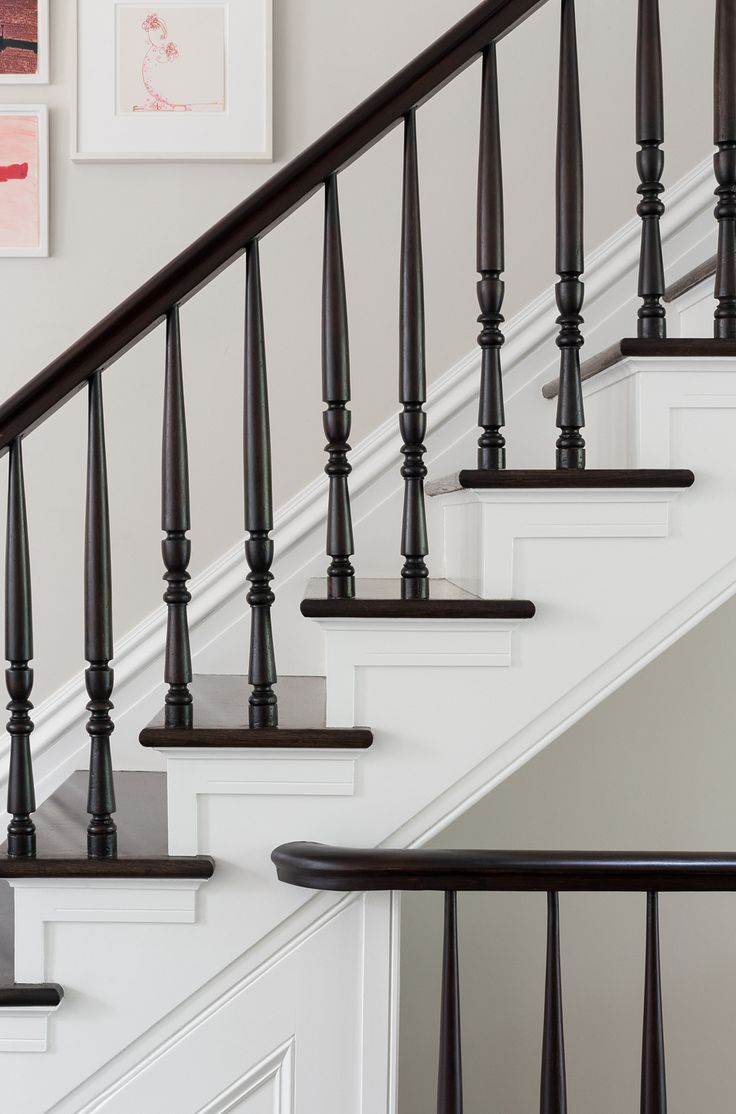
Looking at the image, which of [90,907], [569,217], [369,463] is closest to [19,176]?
[369,463]

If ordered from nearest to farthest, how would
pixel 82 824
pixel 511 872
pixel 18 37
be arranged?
pixel 511 872, pixel 82 824, pixel 18 37

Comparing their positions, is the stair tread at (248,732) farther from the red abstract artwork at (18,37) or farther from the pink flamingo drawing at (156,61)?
the red abstract artwork at (18,37)

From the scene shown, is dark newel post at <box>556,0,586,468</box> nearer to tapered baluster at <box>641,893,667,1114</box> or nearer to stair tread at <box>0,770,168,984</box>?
tapered baluster at <box>641,893,667,1114</box>

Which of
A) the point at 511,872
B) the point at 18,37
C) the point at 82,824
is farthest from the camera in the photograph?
the point at 18,37

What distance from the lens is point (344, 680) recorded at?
54.8 inches

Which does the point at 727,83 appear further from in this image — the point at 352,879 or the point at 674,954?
the point at 674,954

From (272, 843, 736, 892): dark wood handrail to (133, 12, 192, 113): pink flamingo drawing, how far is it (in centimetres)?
170

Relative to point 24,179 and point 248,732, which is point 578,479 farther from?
point 24,179

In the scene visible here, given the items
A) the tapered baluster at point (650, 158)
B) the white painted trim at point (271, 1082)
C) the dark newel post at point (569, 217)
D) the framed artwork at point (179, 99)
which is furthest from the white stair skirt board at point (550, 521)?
the framed artwork at point (179, 99)

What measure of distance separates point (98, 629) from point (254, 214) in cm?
62

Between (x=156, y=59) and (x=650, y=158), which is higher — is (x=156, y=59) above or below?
above

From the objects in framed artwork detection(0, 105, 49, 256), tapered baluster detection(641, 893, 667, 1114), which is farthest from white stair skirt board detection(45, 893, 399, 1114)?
framed artwork detection(0, 105, 49, 256)

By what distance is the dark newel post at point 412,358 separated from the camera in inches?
53.0

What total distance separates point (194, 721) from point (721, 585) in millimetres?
801
